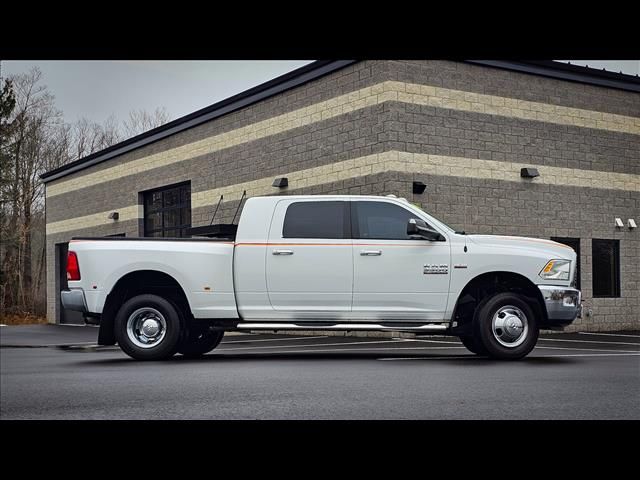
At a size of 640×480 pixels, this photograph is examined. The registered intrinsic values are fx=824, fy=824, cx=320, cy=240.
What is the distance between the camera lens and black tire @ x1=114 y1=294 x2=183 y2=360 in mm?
11500

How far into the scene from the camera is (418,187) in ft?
61.8

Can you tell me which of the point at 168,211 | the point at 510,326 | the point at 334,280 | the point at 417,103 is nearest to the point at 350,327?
the point at 334,280

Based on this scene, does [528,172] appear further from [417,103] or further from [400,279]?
[400,279]

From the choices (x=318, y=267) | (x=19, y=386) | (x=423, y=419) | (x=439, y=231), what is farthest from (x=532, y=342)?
(x=19, y=386)

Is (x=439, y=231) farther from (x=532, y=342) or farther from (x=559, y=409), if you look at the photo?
(x=559, y=409)

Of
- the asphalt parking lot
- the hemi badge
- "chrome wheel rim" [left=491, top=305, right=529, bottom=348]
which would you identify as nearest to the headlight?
"chrome wheel rim" [left=491, top=305, right=529, bottom=348]

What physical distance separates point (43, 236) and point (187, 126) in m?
23.1

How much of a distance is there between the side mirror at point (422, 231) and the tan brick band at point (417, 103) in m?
7.80

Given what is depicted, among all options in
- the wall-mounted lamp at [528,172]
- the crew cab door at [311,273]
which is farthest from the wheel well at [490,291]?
the wall-mounted lamp at [528,172]

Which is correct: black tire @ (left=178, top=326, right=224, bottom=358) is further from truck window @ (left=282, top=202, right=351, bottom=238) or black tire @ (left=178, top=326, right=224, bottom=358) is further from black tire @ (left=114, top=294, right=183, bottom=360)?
truck window @ (left=282, top=202, right=351, bottom=238)

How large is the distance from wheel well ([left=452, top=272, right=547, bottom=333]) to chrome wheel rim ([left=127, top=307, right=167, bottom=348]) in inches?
162

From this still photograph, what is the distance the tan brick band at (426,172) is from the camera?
1888 centimetres

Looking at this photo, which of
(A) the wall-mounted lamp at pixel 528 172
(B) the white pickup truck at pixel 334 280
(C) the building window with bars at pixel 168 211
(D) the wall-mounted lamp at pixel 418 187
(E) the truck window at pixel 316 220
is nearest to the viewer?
(B) the white pickup truck at pixel 334 280

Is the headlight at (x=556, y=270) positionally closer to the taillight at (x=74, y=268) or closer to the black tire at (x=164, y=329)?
the black tire at (x=164, y=329)
